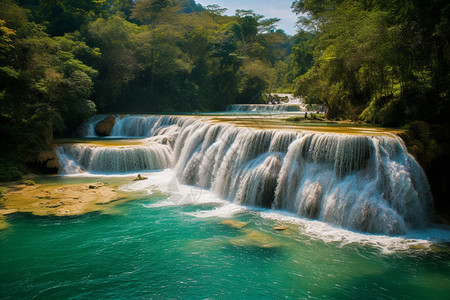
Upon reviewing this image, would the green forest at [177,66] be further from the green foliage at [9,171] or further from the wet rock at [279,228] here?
the wet rock at [279,228]

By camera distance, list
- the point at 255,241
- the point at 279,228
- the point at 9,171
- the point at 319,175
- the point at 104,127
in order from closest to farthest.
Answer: the point at 255,241
the point at 279,228
the point at 319,175
the point at 9,171
the point at 104,127

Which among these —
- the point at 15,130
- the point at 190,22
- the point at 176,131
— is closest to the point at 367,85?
the point at 176,131

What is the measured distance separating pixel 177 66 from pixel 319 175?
25.4 m

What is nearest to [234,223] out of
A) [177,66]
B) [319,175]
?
[319,175]

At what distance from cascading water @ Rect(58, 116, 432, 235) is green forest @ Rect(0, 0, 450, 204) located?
87.3 inches

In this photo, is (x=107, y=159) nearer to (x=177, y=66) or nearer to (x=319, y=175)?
(x=319, y=175)

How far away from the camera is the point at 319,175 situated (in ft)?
31.7

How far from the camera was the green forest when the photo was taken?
11.1 metres

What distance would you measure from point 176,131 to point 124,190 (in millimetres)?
7135

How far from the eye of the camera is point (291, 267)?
666 cm

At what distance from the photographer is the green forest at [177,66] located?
11.1 metres

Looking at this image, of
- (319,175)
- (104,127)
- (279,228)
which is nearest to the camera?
(279,228)

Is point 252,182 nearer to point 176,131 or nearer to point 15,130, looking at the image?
point 176,131

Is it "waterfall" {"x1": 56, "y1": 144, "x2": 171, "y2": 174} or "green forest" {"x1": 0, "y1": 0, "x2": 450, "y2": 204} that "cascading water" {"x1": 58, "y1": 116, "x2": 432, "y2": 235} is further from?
"waterfall" {"x1": 56, "y1": 144, "x2": 171, "y2": 174}
